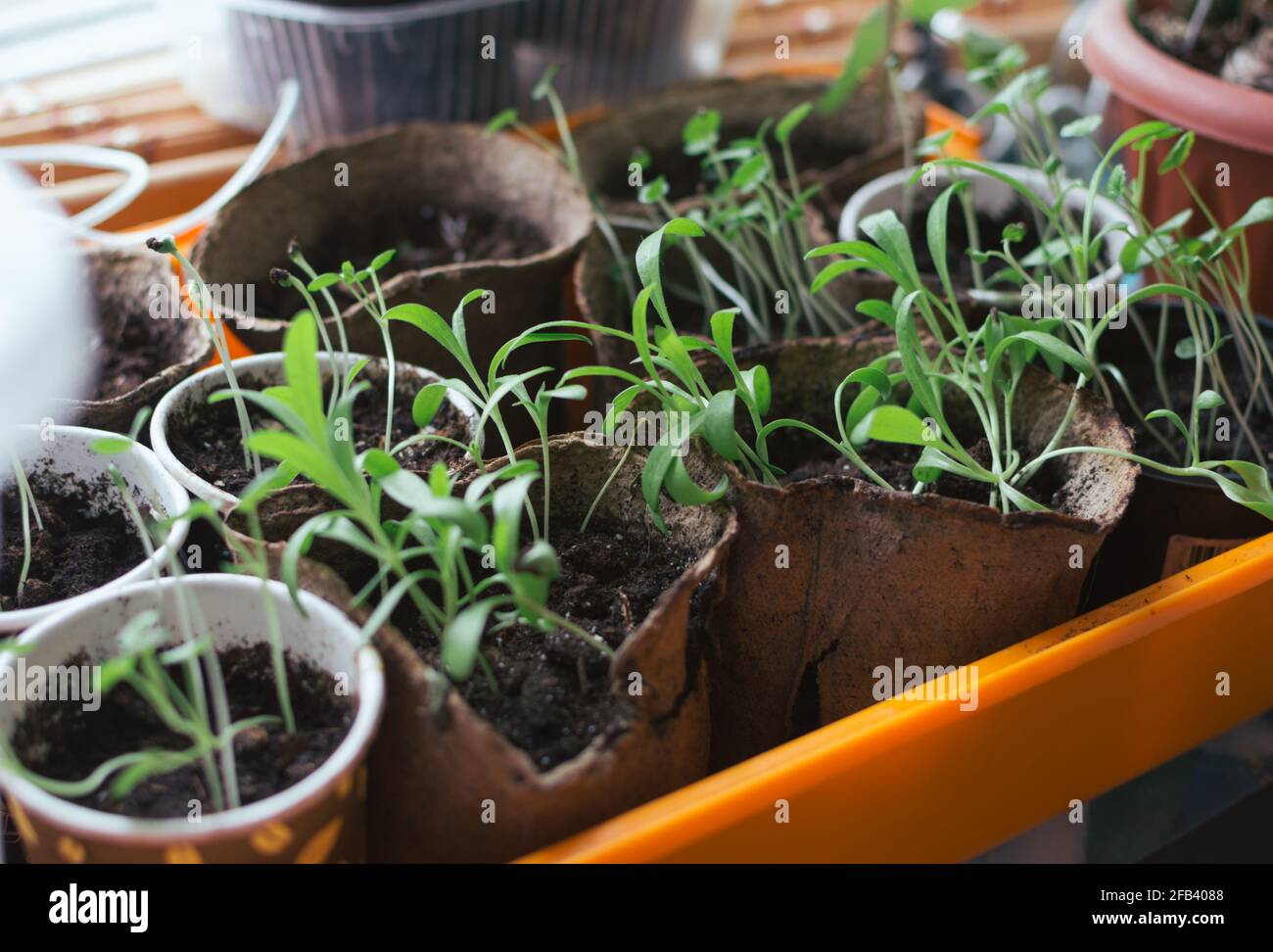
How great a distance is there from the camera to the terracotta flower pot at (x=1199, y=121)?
1145 millimetres

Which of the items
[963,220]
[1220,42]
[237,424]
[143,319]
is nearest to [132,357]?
[143,319]

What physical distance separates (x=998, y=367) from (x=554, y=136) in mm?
744

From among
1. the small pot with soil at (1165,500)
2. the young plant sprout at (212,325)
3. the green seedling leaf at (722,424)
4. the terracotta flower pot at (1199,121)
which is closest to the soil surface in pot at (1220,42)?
the terracotta flower pot at (1199,121)

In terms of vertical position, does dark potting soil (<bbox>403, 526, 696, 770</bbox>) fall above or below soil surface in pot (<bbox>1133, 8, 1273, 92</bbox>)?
below

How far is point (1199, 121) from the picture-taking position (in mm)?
1168

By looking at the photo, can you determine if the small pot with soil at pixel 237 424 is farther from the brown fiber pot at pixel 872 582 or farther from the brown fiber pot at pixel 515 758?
the brown fiber pot at pixel 872 582

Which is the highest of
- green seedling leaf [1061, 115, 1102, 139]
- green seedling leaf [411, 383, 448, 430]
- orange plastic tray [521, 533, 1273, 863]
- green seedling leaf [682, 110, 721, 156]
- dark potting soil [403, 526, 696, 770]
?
green seedling leaf [1061, 115, 1102, 139]

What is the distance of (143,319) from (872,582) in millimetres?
732

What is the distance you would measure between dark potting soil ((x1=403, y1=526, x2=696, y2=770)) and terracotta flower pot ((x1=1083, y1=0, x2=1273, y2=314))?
0.75 m

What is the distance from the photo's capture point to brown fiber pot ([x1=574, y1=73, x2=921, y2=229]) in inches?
54.2

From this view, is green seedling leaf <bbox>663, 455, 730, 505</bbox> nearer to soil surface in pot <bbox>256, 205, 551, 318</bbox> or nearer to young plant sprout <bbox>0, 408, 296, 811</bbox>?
young plant sprout <bbox>0, 408, 296, 811</bbox>

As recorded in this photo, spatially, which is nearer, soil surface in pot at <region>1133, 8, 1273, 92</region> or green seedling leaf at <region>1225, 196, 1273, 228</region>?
green seedling leaf at <region>1225, 196, 1273, 228</region>

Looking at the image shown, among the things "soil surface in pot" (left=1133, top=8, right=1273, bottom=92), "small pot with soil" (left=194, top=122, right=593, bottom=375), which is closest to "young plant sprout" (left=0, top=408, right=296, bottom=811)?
"small pot with soil" (left=194, top=122, right=593, bottom=375)

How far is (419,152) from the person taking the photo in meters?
1.34
